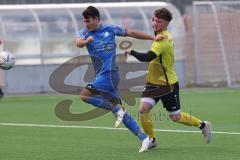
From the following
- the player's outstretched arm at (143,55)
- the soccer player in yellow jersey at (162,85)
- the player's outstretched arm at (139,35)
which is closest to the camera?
the player's outstretched arm at (143,55)

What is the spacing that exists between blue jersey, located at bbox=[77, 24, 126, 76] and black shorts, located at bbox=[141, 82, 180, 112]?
659mm

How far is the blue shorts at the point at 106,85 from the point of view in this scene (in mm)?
12180

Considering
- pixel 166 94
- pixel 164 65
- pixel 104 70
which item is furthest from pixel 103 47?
pixel 166 94

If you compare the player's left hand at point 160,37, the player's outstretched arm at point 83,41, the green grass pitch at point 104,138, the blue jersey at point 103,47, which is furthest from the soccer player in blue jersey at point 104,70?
the green grass pitch at point 104,138

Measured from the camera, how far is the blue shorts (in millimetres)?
12180

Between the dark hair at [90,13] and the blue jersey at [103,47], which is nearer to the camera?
the dark hair at [90,13]

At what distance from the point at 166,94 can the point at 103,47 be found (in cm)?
115

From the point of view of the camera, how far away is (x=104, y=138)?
13.7 meters

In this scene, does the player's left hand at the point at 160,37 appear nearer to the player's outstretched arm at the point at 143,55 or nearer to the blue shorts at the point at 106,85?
the player's outstretched arm at the point at 143,55

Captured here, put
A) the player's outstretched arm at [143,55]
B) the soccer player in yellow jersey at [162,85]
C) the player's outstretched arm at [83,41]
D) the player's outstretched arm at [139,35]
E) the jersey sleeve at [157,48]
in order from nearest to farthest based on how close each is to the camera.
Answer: the player's outstretched arm at [143,55] < the player's outstretched arm at [83,41] < the jersey sleeve at [157,48] < the soccer player in yellow jersey at [162,85] < the player's outstretched arm at [139,35]

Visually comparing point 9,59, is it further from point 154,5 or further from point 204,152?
point 154,5

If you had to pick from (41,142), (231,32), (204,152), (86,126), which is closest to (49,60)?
(231,32)

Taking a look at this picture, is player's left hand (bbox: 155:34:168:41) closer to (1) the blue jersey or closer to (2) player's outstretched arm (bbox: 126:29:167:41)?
(2) player's outstretched arm (bbox: 126:29:167:41)

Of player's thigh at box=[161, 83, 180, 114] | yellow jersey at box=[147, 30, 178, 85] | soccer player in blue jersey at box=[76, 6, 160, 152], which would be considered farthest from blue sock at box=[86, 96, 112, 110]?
player's thigh at box=[161, 83, 180, 114]
